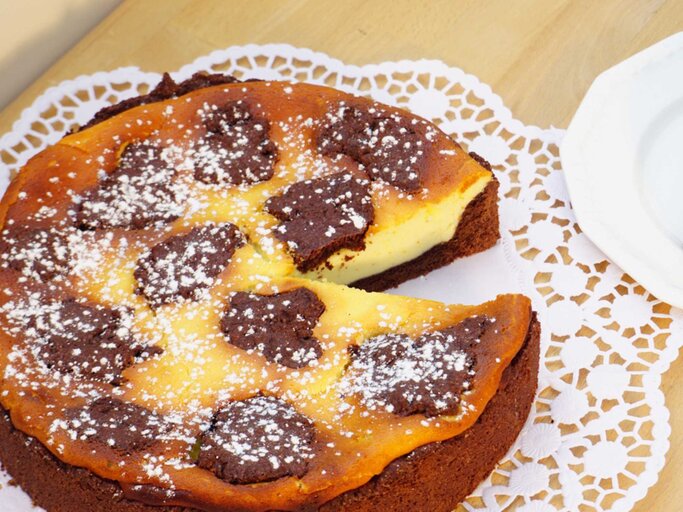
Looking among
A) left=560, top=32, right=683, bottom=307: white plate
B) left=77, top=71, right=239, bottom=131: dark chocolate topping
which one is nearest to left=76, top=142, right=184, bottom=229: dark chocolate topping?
left=77, top=71, right=239, bottom=131: dark chocolate topping

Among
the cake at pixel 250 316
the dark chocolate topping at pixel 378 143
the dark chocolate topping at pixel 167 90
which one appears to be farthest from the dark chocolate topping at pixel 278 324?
the dark chocolate topping at pixel 167 90

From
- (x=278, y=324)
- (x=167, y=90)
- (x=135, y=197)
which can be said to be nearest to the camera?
(x=278, y=324)

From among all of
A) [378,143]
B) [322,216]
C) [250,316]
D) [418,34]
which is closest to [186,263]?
[250,316]

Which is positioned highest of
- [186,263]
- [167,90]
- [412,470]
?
[167,90]

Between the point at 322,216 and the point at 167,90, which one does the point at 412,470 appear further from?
the point at 167,90

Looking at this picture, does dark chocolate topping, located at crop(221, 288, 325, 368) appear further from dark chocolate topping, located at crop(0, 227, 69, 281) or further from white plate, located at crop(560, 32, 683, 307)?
white plate, located at crop(560, 32, 683, 307)

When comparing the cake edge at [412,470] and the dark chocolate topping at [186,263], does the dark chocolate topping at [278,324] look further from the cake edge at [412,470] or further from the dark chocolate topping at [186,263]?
the cake edge at [412,470]

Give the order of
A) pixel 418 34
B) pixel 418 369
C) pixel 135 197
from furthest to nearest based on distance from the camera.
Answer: pixel 418 34 < pixel 135 197 < pixel 418 369

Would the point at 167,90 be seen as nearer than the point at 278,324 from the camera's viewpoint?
No
